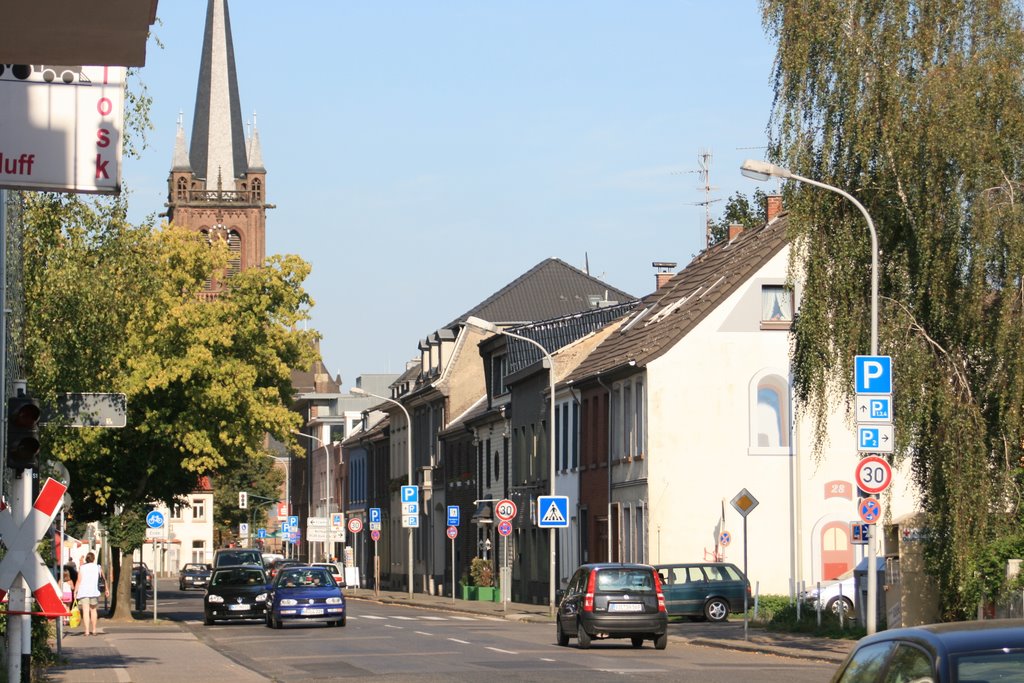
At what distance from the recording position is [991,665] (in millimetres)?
7395

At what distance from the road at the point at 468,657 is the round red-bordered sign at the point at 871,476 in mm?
2665

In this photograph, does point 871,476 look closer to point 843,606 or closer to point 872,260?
point 872,260

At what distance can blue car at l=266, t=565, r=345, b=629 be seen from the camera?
39.9 meters

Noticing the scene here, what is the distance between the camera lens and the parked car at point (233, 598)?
4381cm

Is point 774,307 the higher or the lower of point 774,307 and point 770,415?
the higher

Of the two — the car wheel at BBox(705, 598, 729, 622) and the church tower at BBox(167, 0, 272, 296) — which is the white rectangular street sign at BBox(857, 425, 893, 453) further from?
the church tower at BBox(167, 0, 272, 296)

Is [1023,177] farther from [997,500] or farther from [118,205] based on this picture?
[118,205]

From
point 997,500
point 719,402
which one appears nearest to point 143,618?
point 719,402

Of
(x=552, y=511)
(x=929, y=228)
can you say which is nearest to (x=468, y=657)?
(x=929, y=228)

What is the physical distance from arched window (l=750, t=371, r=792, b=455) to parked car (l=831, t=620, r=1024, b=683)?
39627 millimetres

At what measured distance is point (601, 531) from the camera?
173 feet

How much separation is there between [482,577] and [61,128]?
53110 mm

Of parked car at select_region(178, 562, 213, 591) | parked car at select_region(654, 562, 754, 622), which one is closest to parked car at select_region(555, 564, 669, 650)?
parked car at select_region(654, 562, 754, 622)

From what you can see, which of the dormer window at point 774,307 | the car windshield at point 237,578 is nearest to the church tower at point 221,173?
the dormer window at point 774,307
